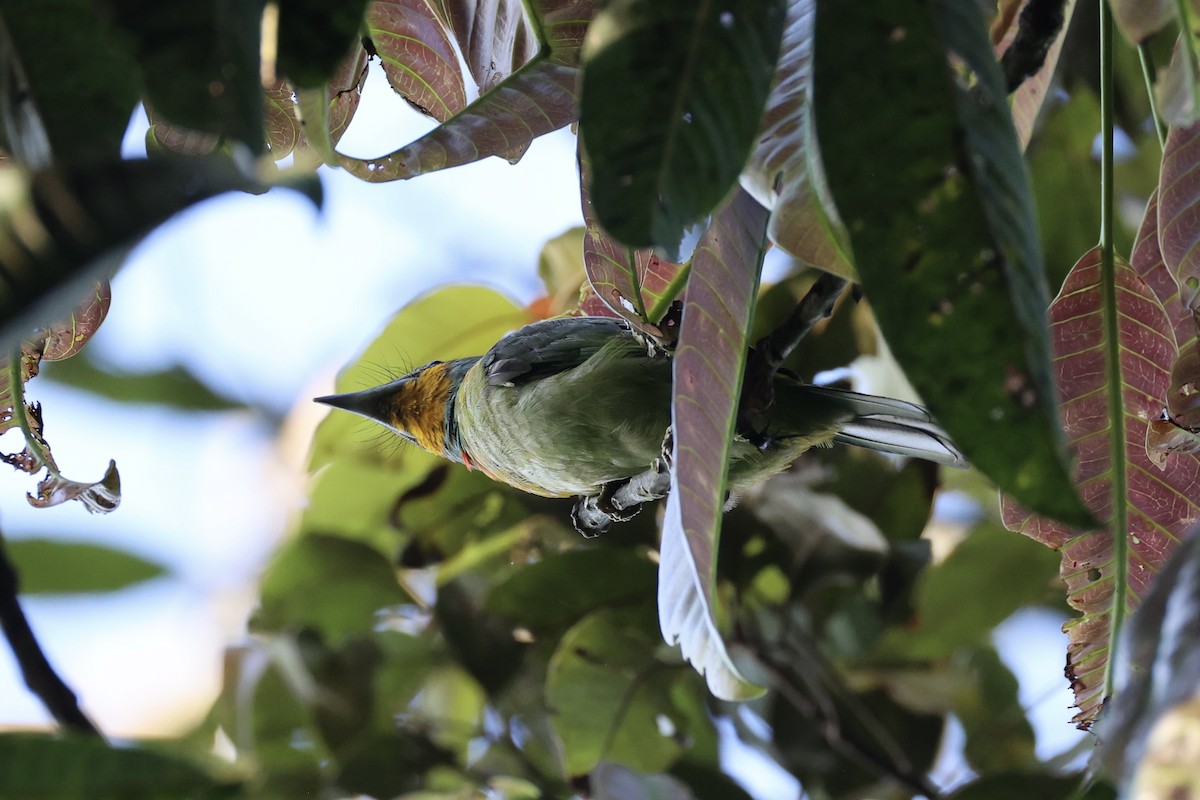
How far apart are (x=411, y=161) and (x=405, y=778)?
1.57 meters

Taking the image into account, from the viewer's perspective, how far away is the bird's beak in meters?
1.97

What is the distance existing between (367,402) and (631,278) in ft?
3.53

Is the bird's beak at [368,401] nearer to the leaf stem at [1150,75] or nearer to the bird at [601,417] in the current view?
the bird at [601,417]

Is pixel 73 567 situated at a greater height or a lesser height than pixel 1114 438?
lesser

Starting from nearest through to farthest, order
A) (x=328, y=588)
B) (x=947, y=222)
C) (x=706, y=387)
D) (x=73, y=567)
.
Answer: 1. (x=947, y=222)
2. (x=706, y=387)
3. (x=328, y=588)
4. (x=73, y=567)

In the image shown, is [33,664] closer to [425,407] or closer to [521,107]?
[521,107]

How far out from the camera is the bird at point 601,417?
4.55ft

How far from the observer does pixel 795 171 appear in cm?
77

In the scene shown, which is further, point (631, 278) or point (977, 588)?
point (977, 588)

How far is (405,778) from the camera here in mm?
2098

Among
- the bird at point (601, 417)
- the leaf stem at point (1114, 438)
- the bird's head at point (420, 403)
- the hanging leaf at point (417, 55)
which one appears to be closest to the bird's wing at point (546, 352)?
the bird at point (601, 417)

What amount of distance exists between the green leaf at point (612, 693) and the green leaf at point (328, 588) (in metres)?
0.53

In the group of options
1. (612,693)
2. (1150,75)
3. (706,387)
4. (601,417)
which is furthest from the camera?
(612,693)

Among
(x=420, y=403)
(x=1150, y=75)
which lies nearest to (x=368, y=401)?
(x=420, y=403)
